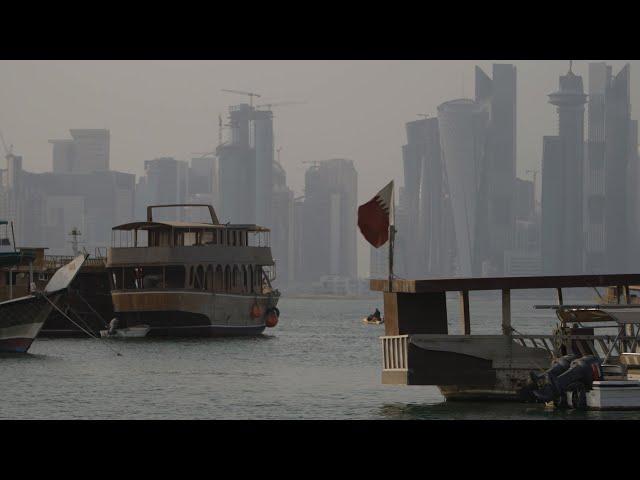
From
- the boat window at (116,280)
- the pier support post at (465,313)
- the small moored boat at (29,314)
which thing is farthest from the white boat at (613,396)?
the boat window at (116,280)

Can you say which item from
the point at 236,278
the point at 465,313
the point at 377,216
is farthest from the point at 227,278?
the point at 377,216

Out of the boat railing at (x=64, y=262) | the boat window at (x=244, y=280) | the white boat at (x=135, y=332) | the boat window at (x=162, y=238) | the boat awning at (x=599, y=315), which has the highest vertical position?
the boat window at (x=162, y=238)

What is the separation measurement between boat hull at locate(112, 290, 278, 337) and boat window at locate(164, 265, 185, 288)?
269 centimetres

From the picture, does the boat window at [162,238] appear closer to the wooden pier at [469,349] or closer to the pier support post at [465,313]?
the pier support post at [465,313]

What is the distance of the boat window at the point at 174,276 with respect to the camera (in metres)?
82.8

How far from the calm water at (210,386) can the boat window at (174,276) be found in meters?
4.49

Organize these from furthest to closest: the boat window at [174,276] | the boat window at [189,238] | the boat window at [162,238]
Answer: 1. the boat window at [174,276]
2. the boat window at [189,238]
3. the boat window at [162,238]

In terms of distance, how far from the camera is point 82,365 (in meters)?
60.8

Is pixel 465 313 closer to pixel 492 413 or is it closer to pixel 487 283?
pixel 487 283

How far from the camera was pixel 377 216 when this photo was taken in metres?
35.4

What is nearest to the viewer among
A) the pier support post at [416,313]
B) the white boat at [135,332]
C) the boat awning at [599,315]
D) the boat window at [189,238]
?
the boat awning at [599,315]

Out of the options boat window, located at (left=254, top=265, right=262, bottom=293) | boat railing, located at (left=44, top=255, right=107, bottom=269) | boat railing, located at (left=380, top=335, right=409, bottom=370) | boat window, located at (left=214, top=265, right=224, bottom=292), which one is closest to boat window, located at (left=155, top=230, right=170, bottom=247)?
boat window, located at (left=214, top=265, right=224, bottom=292)

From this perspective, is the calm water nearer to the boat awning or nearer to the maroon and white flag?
the boat awning

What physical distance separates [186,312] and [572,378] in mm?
49976
